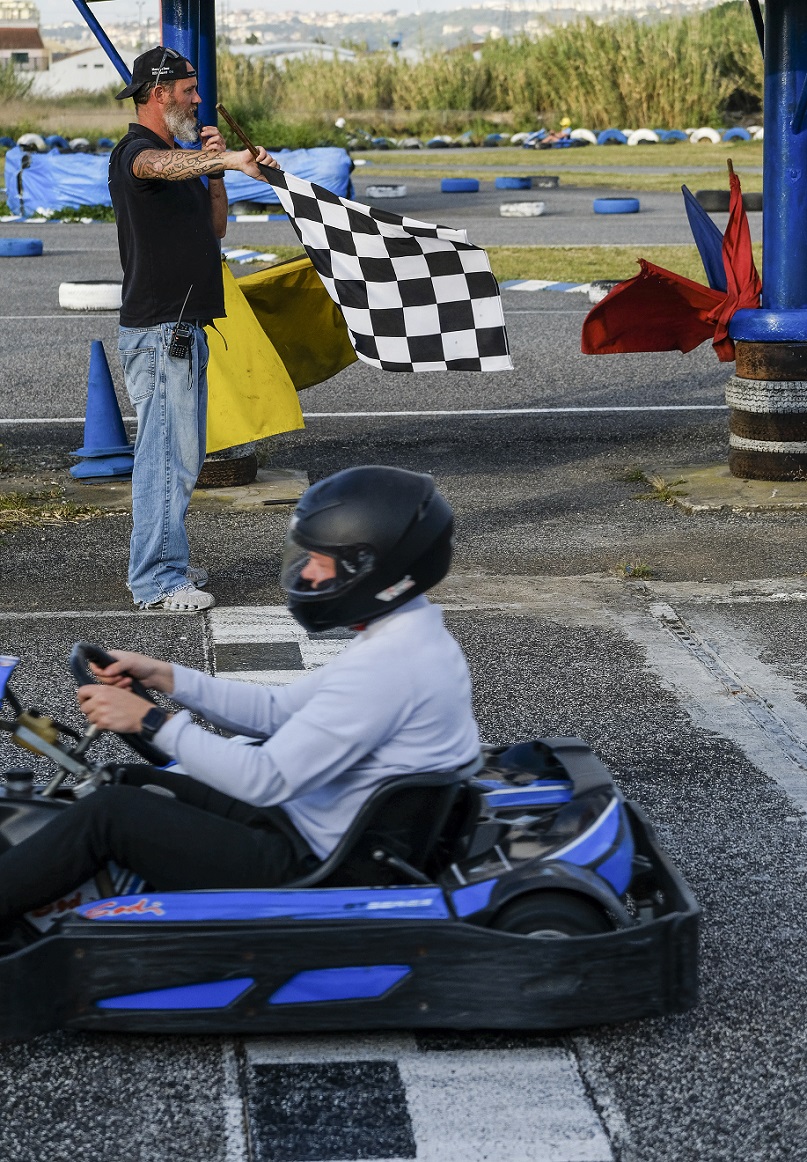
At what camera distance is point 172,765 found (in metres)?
3.33

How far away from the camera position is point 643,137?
36.2m

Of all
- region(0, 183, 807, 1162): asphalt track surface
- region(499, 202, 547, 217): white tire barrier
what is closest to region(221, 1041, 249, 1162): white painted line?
region(0, 183, 807, 1162): asphalt track surface

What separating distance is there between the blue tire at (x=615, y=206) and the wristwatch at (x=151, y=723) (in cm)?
1992

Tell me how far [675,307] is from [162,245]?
106 inches

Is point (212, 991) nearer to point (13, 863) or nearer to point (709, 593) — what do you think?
point (13, 863)

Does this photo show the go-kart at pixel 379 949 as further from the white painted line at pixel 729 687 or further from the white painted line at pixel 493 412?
the white painted line at pixel 493 412

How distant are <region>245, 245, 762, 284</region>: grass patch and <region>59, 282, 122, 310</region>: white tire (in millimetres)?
2732

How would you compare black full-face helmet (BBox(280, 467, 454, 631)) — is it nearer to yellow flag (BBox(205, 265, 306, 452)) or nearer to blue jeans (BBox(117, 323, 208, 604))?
blue jeans (BBox(117, 323, 208, 604))

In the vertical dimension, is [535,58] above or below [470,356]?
above

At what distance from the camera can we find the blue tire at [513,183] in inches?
1016

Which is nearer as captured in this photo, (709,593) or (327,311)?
(709,593)

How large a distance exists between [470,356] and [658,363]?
5380mm

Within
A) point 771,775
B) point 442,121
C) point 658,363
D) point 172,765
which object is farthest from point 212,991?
point 442,121

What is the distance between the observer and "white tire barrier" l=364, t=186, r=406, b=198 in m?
23.2
